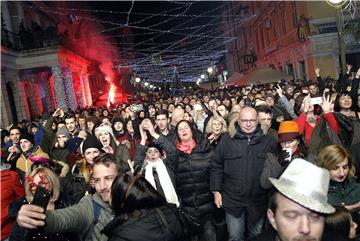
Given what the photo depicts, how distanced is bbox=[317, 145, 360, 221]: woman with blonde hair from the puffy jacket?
1735 mm

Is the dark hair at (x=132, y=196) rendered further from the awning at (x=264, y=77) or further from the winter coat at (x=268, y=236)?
the awning at (x=264, y=77)

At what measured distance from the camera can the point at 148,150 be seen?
541cm

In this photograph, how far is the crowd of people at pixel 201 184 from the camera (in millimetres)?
2371

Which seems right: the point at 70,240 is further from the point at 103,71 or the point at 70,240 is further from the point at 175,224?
the point at 103,71

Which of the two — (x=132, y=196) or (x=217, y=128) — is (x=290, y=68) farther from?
(x=132, y=196)

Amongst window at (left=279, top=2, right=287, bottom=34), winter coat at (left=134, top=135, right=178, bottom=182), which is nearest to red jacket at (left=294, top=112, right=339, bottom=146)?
winter coat at (left=134, top=135, right=178, bottom=182)

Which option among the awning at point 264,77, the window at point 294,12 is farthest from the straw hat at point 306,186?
the window at point 294,12

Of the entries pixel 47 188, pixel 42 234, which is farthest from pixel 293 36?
pixel 42 234

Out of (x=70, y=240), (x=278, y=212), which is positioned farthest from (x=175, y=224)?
(x=70, y=240)

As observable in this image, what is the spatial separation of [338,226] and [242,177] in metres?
2.22

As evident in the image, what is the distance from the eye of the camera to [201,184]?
5355 mm

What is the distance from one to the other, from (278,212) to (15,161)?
Result: 552cm

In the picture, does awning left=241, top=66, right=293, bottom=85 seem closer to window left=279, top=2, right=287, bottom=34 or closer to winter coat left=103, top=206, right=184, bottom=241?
window left=279, top=2, right=287, bottom=34

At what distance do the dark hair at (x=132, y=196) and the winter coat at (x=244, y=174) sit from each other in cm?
231
